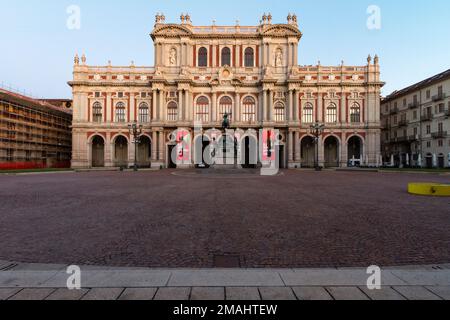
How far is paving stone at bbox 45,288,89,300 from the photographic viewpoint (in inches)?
133

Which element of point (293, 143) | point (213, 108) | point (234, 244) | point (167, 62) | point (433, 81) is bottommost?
point (234, 244)

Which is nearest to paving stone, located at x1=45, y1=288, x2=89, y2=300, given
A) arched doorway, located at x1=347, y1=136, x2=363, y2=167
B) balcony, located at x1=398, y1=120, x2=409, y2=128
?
arched doorway, located at x1=347, y1=136, x2=363, y2=167

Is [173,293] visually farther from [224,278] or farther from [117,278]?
[117,278]

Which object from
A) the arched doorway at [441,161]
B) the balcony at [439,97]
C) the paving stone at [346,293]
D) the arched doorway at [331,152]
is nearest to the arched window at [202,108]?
the arched doorway at [331,152]

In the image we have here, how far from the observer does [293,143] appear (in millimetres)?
50094

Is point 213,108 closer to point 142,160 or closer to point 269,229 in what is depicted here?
point 142,160

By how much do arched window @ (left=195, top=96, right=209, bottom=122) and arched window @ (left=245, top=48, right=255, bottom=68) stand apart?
11.0 metres

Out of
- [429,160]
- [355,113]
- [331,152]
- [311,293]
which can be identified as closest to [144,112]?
[331,152]

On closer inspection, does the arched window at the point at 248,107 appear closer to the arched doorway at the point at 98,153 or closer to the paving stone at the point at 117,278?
the arched doorway at the point at 98,153

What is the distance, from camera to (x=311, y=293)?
138 inches

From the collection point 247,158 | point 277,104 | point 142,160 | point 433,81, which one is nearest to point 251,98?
point 277,104

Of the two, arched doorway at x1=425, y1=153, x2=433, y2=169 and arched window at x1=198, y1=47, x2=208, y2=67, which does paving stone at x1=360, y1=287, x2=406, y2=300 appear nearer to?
arched window at x1=198, y1=47, x2=208, y2=67

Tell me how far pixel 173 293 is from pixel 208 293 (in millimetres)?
461
